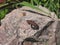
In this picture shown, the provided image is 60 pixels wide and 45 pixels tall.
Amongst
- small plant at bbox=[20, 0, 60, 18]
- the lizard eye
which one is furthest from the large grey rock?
small plant at bbox=[20, 0, 60, 18]

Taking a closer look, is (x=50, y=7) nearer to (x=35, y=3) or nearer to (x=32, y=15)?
(x=35, y=3)

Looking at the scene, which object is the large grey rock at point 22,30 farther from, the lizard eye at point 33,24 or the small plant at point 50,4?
the small plant at point 50,4

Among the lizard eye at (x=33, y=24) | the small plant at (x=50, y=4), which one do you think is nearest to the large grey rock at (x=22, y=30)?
the lizard eye at (x=33, y=24)

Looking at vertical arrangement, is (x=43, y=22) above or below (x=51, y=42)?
above

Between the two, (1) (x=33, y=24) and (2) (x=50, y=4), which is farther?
(2) (x=50, y=4)

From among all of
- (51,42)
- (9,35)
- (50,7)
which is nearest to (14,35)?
(9,35)

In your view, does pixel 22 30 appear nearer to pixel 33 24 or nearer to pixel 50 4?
pixel 33 24

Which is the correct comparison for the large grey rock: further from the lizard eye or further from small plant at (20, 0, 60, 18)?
small plant at (20, 0, 60, 18)

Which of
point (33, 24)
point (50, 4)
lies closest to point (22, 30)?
point (33, 24)
